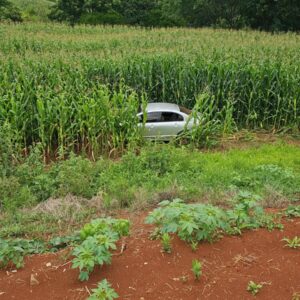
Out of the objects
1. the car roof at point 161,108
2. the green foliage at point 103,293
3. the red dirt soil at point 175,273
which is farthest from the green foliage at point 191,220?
the car roof at point 161,108

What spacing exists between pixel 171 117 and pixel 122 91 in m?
1.72

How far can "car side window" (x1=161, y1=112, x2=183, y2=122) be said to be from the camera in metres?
11.7

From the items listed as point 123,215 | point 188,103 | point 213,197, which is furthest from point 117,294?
point 188,103

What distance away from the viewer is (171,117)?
1167 cm

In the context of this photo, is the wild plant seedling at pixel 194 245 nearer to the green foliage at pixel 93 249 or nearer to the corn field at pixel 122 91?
the green foliage at pixel 93 249

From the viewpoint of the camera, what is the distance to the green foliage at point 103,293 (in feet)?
12.5

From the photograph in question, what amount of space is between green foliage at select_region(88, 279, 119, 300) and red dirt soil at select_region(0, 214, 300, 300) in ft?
0.81

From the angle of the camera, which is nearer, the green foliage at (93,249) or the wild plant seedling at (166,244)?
the green foliage at (93,249)

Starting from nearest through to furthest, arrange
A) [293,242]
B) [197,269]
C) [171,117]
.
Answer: [197,269] → [293,242] → [171,117]

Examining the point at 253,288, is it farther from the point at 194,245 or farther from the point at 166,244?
the point at 166,244

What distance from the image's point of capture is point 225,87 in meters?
13.4

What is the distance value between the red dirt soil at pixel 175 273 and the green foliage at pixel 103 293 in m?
0.25

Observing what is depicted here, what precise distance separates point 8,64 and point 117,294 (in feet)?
Result: 35.5

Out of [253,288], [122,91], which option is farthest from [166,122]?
[253,288]
